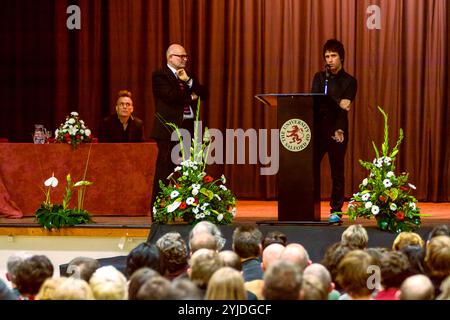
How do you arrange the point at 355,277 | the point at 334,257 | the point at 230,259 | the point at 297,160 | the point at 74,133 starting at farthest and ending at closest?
1. the point at 74,133
2. the point at 297,160
3. the point at 334,257
4. the point at 230,259
5. the point at 355,277

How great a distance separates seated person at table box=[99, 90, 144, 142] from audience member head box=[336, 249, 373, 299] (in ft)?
15.7

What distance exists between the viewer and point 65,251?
7.25 m

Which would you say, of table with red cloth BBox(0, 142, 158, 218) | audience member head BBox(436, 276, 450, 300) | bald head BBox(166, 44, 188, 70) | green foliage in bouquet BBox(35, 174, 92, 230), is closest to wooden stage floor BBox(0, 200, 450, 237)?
green foliage in bouquet BBox(35, 174, 92, 230)

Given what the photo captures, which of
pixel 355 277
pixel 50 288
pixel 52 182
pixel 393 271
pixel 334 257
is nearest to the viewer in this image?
pixel 50 288

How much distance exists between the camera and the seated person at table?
8.32 meters

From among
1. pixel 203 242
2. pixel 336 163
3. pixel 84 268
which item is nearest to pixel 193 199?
pixel 336 163

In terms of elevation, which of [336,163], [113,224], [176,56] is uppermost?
[176,56]

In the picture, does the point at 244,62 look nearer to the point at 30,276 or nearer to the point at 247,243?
the point at 247,243

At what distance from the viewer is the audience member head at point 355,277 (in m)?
3.70

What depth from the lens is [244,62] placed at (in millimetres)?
10055

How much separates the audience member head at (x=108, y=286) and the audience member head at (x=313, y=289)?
2.49 ft

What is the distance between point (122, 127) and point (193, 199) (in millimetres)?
1789

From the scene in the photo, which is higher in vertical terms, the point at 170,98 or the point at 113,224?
the point at 170,98

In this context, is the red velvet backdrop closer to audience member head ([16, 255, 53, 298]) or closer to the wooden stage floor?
the wooden stage floor
